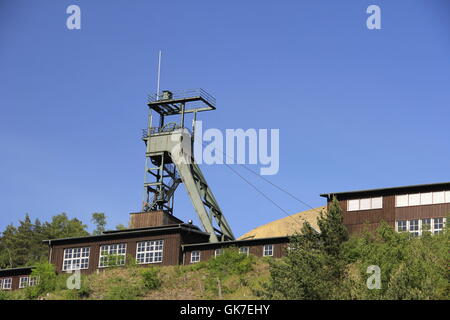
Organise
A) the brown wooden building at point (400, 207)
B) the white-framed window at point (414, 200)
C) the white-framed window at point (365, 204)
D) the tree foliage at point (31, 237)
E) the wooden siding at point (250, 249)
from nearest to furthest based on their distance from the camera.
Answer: the brown wooden building at point (400, 207) → the white-framed window at point (414, 200) → the wooden siding at point (250, 249) → the white-framed window at point (365, 204) → the tree foliage at point (31, 237)

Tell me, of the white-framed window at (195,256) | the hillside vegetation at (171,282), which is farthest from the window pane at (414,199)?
the white-framed window at (195,256)

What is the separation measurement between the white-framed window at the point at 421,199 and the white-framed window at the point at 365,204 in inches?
48.0

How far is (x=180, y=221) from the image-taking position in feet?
196

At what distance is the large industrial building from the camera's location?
50.2 metres

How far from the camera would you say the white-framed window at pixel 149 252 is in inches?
2137

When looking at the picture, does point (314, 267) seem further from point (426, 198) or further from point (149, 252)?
point (149, 252)

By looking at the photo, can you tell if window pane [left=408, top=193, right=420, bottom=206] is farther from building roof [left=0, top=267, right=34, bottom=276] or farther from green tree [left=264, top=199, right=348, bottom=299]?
building roof [left=0, top=267, right=34, bottom=276]

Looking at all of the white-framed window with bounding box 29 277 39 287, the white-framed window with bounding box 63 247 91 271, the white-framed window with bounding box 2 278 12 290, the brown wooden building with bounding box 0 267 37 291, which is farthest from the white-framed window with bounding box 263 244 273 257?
the white-framed window with bounding box 2 278 12 290

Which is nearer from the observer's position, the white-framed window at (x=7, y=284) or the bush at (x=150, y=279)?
the bush at (x=150, y=279)

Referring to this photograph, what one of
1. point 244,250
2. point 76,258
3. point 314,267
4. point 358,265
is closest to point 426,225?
point 358,265

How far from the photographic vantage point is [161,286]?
48875mm

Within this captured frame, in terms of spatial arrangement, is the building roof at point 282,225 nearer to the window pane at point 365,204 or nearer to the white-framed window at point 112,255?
the white-framed window at point 112,255

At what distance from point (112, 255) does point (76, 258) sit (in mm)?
3148
